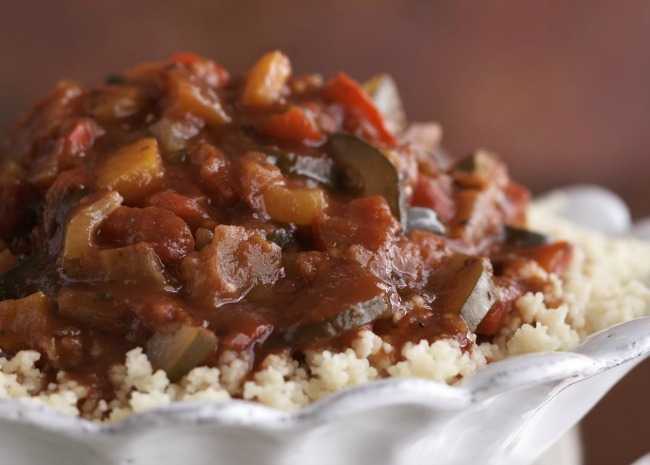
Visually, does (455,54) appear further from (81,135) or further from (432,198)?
(81,135)

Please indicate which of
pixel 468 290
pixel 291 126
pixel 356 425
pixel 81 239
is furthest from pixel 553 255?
pixel 81 239

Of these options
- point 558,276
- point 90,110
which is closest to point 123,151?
point 90,110

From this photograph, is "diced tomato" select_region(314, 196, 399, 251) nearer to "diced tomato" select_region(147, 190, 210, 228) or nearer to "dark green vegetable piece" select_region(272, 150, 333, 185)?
"dark green vegetable piece" select_region(272, 150, 333, 185)

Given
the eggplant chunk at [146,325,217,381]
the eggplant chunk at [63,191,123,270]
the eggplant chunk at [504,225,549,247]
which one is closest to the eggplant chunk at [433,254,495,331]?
the eggplant chunk at [504,225,549,247]

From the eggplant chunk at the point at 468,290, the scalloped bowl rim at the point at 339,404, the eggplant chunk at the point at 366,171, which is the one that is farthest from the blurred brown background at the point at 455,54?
the scalloped bowl rim at the point at 339,404

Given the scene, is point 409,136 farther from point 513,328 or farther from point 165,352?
point 165,352

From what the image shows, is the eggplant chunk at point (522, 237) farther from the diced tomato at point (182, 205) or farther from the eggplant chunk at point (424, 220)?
the diced tomato at point (182, 205)
